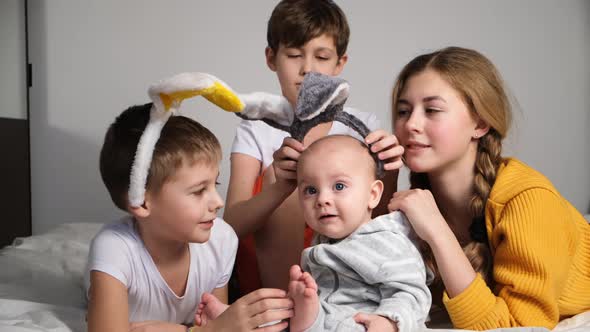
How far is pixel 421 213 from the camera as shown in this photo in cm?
125

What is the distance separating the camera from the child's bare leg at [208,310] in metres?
1.22

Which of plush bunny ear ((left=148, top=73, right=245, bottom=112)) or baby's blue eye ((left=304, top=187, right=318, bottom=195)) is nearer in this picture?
plush bunny ear ((left=148, top=73, right=245, bottom=112))

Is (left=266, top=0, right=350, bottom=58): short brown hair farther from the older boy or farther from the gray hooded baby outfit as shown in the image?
the gray hooded baby outfit

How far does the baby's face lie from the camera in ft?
3.99

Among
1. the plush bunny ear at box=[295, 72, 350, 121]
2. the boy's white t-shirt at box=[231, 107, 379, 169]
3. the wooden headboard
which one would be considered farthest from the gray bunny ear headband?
the wooden headboard

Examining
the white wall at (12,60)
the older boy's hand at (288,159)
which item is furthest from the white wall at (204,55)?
the older boy's hand at (288,159)

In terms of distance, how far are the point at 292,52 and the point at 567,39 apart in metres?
2.21

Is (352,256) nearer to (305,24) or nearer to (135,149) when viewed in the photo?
(135,149)

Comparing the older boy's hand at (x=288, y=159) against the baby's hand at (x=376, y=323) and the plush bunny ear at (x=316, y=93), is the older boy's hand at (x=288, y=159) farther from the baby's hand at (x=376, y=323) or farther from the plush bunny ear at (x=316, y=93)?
the baby's hand at (x=376, y=323)

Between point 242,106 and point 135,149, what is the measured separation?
23 centimetres

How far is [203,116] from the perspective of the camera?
3.05 metres

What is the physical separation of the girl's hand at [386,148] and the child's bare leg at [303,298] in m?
0.34

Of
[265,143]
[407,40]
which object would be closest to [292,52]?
[265,143]

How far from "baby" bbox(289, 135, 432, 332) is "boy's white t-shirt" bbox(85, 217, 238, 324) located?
0.28 m
